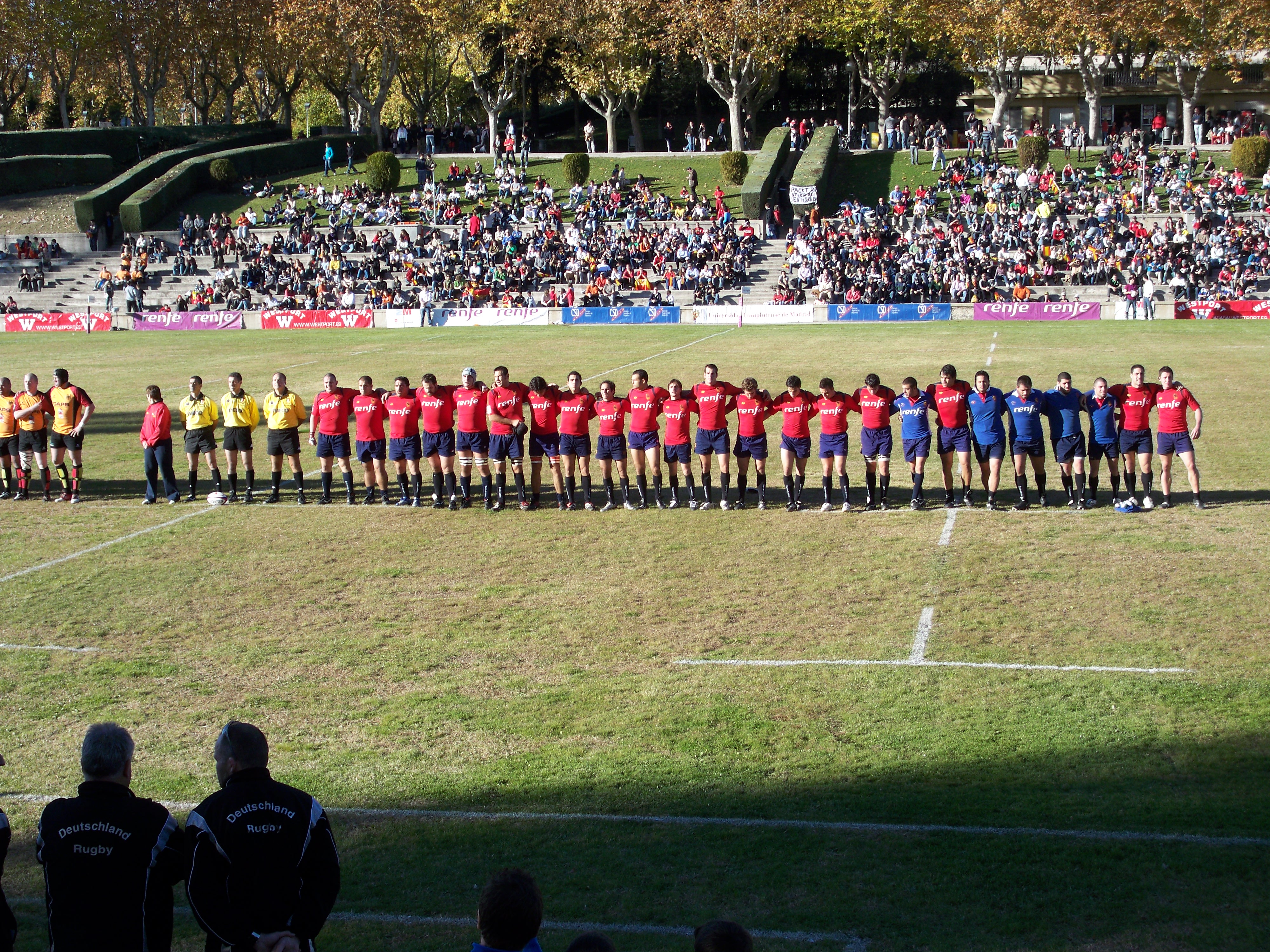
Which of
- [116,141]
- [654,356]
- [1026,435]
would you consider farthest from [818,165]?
[1026,435]

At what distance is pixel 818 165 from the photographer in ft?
194

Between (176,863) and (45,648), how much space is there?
7838 millimetres

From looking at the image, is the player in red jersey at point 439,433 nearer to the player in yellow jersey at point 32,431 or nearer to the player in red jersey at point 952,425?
the player in yellow jersey at point 32,431

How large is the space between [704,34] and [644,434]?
53.9 meters

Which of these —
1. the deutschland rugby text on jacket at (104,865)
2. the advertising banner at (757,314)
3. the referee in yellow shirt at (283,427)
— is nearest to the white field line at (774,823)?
the deutschland rugby text on jacket at (104,865)

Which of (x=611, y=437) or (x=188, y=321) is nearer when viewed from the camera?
(x=611, y=437)

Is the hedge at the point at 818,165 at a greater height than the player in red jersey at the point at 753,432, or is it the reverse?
the hedge at the point at 818,165

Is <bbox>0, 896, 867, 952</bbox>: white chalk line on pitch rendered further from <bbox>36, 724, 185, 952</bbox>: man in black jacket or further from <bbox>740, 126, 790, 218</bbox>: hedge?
<bbox>740, 126, 790, 218</bbox>: hedge

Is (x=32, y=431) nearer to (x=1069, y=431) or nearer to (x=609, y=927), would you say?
(x=609, y=927)

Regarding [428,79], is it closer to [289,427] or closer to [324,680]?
[289,427]

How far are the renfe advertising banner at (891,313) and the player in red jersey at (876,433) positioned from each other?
2747cm

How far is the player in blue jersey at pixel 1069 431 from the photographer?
1611 cm

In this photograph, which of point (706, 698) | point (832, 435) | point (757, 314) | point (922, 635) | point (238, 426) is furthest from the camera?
point (757, 314)

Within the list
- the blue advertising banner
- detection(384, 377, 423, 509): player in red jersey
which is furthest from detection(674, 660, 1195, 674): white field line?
the blue advertising banner
